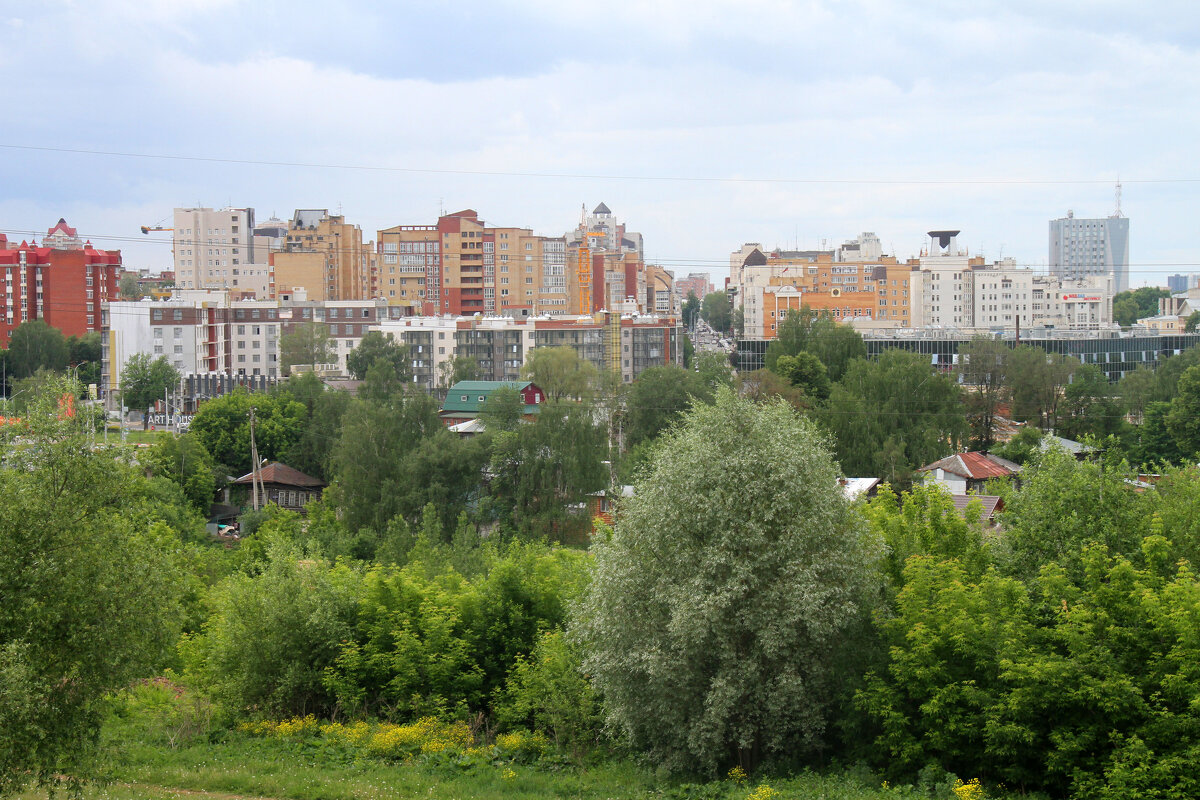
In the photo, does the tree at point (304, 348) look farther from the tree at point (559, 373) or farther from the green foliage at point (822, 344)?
the green foliage at point (822, 344)

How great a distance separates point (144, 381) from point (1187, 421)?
189 ft

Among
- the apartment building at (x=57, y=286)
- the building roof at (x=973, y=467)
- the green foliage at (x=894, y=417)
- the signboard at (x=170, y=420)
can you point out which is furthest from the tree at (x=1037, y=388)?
the apartment building at (x=57, y=286)

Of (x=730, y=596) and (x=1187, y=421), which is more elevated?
(x=1187, y=421)

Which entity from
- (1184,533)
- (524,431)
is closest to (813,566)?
(1184,533)

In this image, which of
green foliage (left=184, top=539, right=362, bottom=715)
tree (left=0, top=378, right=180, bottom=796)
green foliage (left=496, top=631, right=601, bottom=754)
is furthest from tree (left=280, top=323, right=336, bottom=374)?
tree (left=0, top=378, right=180, bottom=796)

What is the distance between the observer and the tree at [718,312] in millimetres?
160875

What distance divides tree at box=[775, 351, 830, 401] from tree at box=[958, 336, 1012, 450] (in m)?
7.21

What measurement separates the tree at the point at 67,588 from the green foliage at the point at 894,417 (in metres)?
35.4

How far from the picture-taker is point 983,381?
192ft

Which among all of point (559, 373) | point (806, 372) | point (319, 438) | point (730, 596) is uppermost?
point (806, 372)

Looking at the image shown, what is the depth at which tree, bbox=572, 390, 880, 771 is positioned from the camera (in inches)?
583

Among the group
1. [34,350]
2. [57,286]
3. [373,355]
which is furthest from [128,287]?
[373,355]

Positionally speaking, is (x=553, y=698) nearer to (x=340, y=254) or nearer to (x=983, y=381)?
(x=983, y=381)

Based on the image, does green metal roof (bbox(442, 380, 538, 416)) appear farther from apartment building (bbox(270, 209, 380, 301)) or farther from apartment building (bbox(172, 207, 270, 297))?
apartment building (bbox(172, 207, 270, 297))
